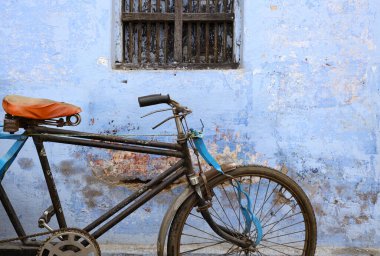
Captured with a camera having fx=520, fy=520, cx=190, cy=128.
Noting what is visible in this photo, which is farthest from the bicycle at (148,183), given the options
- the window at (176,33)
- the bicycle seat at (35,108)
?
the window at (176,33)

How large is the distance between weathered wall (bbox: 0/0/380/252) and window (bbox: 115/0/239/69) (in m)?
0.23

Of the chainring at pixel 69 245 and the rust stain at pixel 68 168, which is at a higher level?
the rust stain at pixel 68 168

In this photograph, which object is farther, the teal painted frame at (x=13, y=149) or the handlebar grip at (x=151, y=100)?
the teal painted frame at (x=13, y=149)

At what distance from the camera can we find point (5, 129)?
113 inches

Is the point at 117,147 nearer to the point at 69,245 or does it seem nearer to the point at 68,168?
the point at 69,245

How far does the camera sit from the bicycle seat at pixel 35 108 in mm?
2834

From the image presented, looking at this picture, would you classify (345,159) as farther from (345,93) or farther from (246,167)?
(246,167)

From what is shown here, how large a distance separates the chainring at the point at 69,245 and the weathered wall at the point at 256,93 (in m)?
0.93

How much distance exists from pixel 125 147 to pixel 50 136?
422mm

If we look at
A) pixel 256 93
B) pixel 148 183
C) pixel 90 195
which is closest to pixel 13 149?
pixel 148 183

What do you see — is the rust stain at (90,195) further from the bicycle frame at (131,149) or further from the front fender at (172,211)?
the front fender at (172,211)

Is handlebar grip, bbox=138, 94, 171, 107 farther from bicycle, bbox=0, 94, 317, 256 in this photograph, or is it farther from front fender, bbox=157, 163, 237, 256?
front fender, bbox=157, 163, 237, 256

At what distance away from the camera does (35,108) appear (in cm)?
285

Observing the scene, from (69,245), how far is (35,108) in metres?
0.79
